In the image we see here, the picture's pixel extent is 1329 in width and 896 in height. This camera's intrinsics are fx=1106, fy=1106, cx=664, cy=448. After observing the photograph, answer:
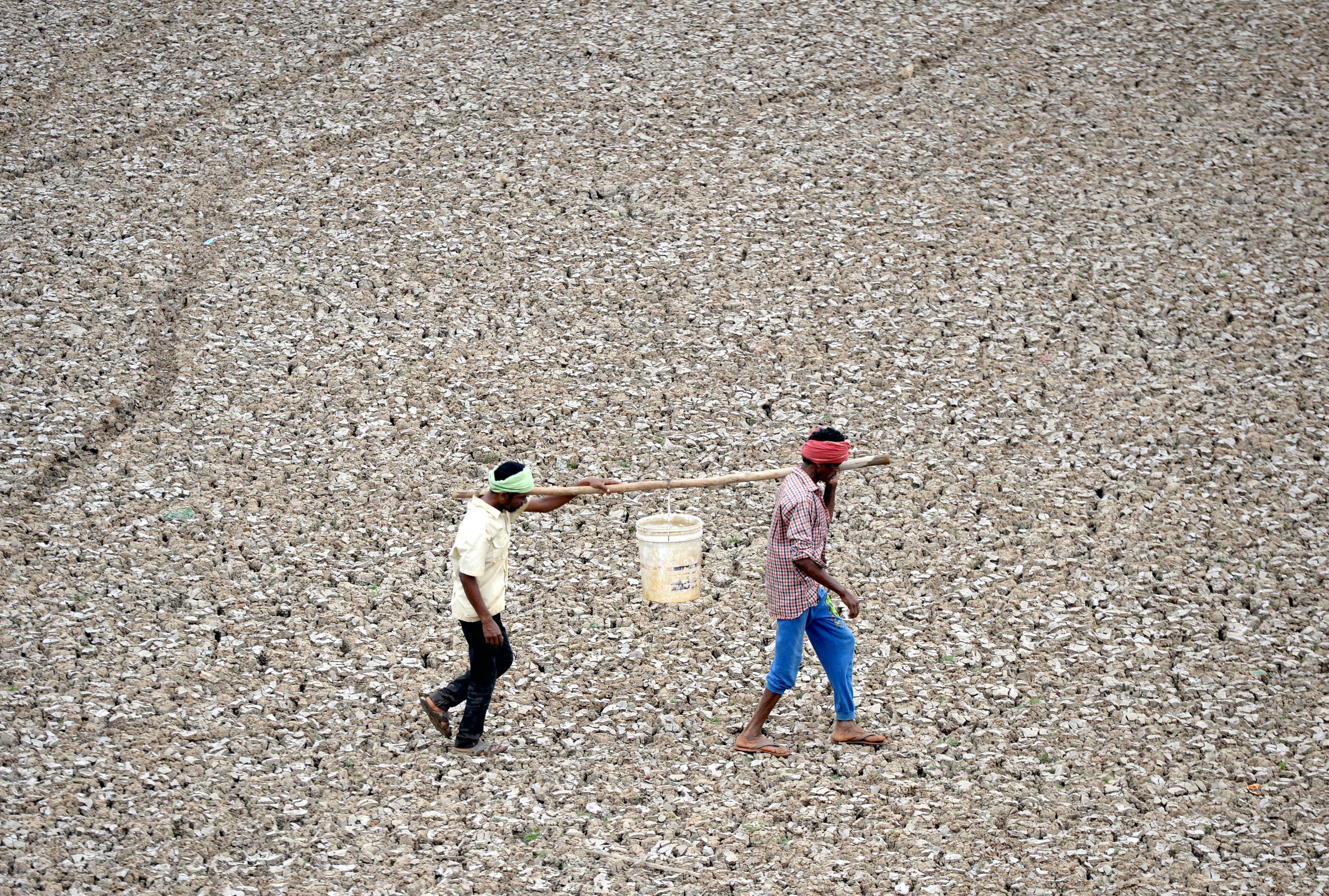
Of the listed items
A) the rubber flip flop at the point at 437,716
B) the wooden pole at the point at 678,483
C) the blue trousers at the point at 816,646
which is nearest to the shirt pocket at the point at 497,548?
the wooden pole at the point at 678,483

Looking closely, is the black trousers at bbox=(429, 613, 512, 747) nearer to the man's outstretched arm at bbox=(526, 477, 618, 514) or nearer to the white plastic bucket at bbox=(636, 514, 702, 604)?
the man's outstretched arm at bbox=(526, 477, 618, 514)

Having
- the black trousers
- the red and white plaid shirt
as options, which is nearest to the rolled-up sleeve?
the red and white plaid shirt

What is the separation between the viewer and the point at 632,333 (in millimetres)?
9773

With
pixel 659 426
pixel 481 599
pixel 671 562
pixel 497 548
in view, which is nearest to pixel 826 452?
pixel 671 562

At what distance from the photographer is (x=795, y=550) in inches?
218

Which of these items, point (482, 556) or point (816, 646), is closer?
point (482, 556)

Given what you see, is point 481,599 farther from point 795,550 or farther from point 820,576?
point 820,576

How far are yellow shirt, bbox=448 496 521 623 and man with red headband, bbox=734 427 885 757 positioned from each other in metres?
1.36

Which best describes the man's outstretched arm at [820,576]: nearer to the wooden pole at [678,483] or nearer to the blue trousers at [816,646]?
the blue trousers at [816,646]

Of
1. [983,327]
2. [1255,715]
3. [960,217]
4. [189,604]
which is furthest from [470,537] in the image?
[960,217]

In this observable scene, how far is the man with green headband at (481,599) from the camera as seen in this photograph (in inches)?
217

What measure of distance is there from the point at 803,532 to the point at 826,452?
423 millimetres

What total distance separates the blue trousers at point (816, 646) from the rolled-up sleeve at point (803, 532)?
0.24 m

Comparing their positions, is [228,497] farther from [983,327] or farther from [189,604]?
[983,327]
